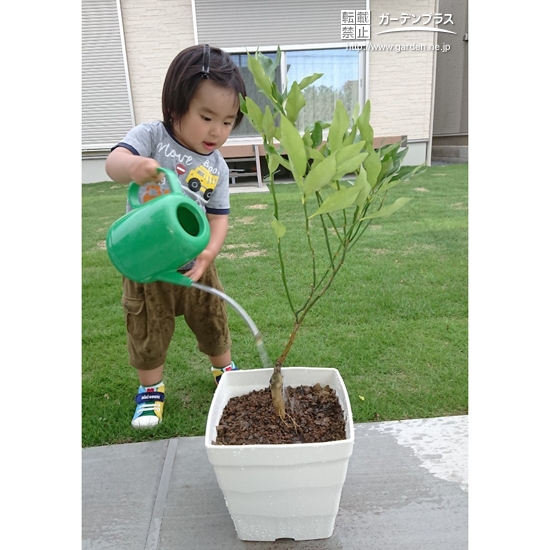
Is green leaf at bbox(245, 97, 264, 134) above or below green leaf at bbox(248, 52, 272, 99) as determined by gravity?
below

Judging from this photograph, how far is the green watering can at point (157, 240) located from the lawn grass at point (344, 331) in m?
0.70

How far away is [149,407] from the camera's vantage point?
4.88 feet

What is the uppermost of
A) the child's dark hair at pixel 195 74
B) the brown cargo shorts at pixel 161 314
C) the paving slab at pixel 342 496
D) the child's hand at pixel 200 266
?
the child's dark hair at pixel 195 74

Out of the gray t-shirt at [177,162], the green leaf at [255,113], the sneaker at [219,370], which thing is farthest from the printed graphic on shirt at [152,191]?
the sneaker at [219,370]

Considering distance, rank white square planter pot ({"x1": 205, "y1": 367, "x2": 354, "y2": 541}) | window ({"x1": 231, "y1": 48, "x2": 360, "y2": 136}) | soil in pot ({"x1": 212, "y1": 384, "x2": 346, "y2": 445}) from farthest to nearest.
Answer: window ({"x1": 231, "y1": 48, "x2": 360, "y2": 136}), soil in pot ({"x1": 212, "y1": 384, "x2": 346, "y2": 445}), white square planter pot ({"x1": 205, "y1": 367, "x2": 354, "y2": 541})

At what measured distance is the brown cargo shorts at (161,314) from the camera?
144 centimetres

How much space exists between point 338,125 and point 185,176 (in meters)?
0.66

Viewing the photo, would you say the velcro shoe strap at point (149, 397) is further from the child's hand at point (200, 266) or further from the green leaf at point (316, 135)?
the green leaf at point (316, 135)

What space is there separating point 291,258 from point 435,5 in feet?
19.5

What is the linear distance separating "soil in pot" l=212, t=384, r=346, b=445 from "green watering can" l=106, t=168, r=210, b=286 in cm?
36

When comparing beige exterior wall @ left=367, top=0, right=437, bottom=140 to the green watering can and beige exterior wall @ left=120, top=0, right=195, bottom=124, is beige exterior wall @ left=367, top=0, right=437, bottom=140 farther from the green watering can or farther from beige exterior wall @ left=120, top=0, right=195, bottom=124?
the green watering can

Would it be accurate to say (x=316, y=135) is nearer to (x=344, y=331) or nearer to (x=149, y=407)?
(x=149, y=407)

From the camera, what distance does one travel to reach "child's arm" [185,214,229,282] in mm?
1235

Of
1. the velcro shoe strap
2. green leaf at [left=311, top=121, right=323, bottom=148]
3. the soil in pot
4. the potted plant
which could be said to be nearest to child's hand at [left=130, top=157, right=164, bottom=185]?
the potted plant
